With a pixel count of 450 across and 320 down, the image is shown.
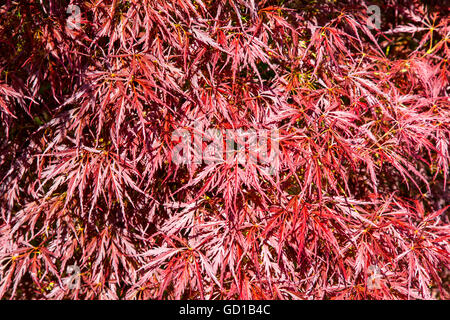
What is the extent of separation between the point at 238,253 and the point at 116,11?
3.61ft

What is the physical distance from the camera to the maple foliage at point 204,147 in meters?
1.35

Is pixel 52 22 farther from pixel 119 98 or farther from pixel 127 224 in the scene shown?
pixel 127 224

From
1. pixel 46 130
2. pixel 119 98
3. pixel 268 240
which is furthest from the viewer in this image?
pixel 46 130

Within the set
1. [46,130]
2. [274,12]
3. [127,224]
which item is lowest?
[127,224]

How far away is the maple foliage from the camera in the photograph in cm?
135

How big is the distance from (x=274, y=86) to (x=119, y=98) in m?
0.73

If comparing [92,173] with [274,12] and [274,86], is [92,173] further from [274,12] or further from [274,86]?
[274,12]

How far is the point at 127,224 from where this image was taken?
1598 mm

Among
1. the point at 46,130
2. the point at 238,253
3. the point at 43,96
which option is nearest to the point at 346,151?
the point at 238,253

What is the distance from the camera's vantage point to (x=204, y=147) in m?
1.40

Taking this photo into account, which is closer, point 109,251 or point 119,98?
point 119,98

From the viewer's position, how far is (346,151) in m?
1.36

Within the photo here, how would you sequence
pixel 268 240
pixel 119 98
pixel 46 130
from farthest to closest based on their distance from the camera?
pixel 46 130 → pixel 268 240 → pixel 119 98

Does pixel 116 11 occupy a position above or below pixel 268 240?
above
